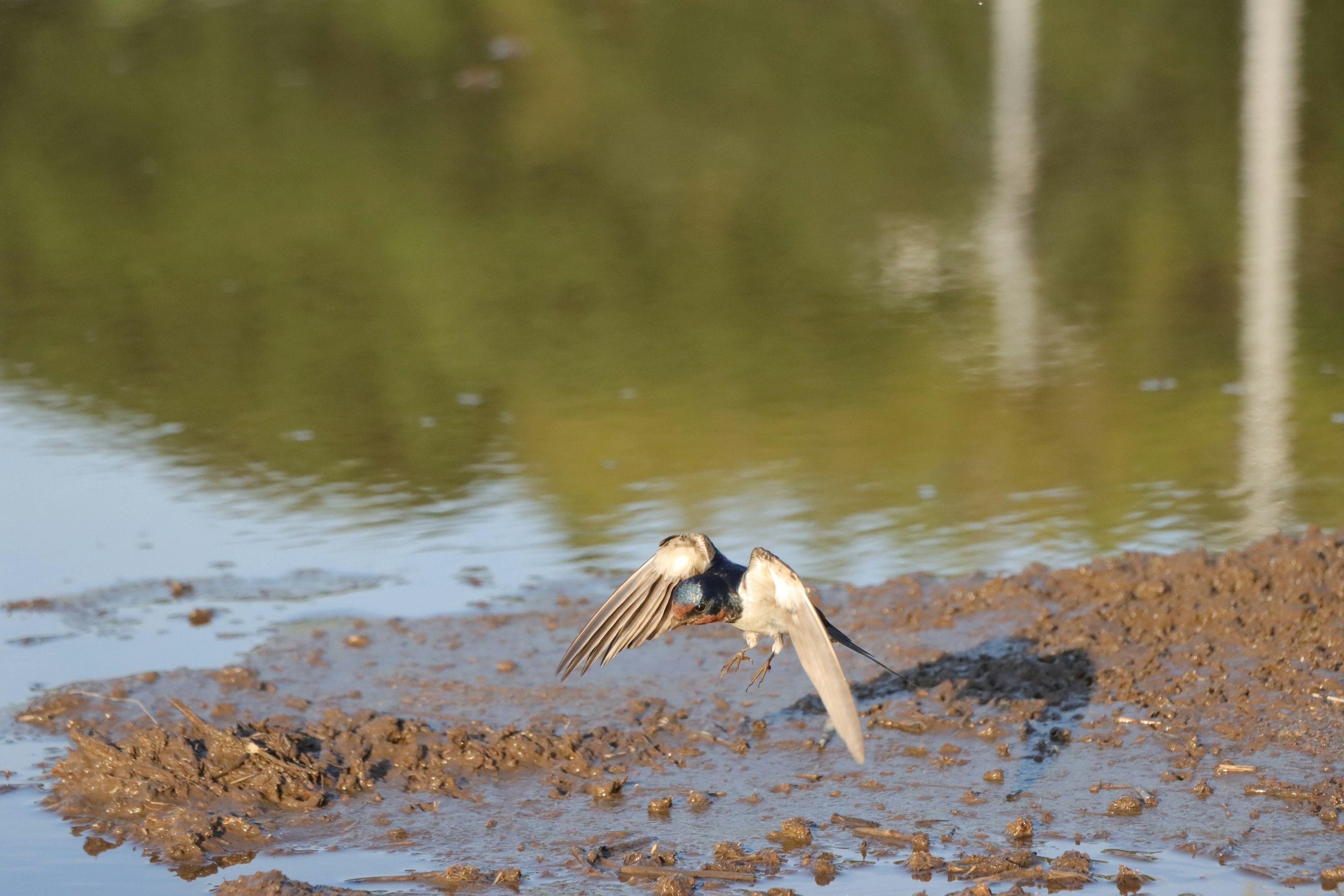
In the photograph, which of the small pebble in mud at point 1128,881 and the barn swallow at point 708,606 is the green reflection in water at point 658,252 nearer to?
the barn swallow at point 708,606

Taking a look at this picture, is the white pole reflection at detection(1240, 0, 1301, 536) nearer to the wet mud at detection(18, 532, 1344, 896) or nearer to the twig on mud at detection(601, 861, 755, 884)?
the wet mud at detection(18, 532, 1344, 896)

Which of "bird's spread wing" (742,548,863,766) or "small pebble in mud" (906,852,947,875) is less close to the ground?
"bird's spread wing" (742,548,863,766)

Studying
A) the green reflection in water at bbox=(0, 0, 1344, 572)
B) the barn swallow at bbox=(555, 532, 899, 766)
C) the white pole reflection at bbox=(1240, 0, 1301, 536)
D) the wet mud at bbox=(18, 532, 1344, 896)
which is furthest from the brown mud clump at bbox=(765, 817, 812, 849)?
the white pole reflection at bbox=(1240, 0, 1301, 536)

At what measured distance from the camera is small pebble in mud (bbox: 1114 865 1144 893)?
4.48m

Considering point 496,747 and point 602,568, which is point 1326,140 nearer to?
point 602,568

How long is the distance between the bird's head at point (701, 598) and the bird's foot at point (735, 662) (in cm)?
14

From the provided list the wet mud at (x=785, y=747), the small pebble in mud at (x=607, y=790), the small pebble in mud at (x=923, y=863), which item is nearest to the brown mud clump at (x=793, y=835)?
the wet mud at (x=785, y=747)

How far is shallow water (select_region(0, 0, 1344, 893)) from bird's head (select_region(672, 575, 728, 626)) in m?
0.84

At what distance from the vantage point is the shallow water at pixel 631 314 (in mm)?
7406

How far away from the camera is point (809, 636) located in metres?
4.51

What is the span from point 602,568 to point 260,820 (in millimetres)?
2320

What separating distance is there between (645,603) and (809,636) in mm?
568

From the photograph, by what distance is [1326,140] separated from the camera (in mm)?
15445

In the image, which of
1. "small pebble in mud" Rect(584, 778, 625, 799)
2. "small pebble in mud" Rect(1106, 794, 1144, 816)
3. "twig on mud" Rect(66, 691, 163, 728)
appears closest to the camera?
"small pebble in mud" Rect(1106, 794, 1144, 816)
